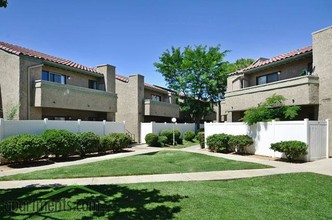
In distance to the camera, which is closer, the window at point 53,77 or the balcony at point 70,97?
the balcony at point 70,97

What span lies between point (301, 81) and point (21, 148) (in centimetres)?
1705

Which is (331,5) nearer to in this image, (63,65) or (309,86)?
(309,86)

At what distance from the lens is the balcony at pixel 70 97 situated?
1841 centimetres

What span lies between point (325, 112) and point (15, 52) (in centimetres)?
2091

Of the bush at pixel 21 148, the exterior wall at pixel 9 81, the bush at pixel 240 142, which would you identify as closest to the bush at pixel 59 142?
the bush at pixel 21 148

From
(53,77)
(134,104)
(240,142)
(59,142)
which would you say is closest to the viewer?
(59,142)

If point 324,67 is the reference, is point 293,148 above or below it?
below

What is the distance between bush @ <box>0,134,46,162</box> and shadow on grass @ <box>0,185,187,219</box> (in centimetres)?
544

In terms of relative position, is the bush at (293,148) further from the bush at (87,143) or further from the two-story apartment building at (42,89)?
the two-story apartment building at (42,89)

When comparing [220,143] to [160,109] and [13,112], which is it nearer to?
[160,109]

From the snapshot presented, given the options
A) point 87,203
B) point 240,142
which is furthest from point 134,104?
point 87,203

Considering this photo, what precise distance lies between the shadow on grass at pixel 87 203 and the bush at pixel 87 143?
867 centimetres

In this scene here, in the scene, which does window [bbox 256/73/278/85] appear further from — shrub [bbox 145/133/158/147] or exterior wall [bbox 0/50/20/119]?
exterior wall [bbox 0/50/20/119]

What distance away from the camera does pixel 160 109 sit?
105ft
